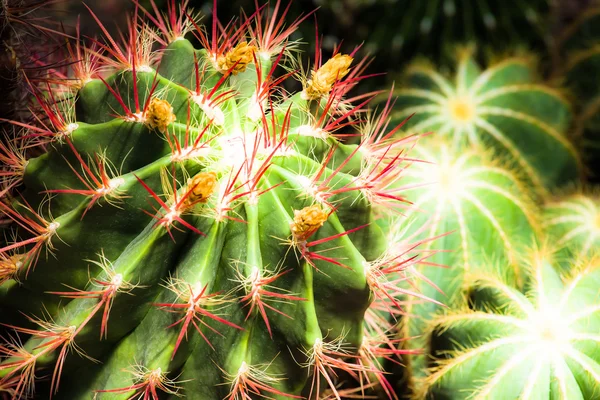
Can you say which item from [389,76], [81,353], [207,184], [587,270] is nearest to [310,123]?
[207,184]

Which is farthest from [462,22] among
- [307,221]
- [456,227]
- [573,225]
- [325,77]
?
[307,221]

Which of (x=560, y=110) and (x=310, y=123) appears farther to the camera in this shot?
(x=560, y=110)

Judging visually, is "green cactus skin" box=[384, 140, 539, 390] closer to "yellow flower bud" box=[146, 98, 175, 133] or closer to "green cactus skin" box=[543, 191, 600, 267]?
"green cactus skin" box=[543, 191, 600, 267]

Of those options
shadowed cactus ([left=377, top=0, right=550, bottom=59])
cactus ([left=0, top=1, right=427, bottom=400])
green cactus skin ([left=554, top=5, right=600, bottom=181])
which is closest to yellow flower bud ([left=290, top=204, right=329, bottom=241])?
cactus ([left=0, top=1, right=427, bottom=400])

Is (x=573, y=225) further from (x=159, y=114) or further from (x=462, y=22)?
(x=159, y=114)

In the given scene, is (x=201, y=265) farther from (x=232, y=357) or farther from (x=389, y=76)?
(x=389, y=76)
